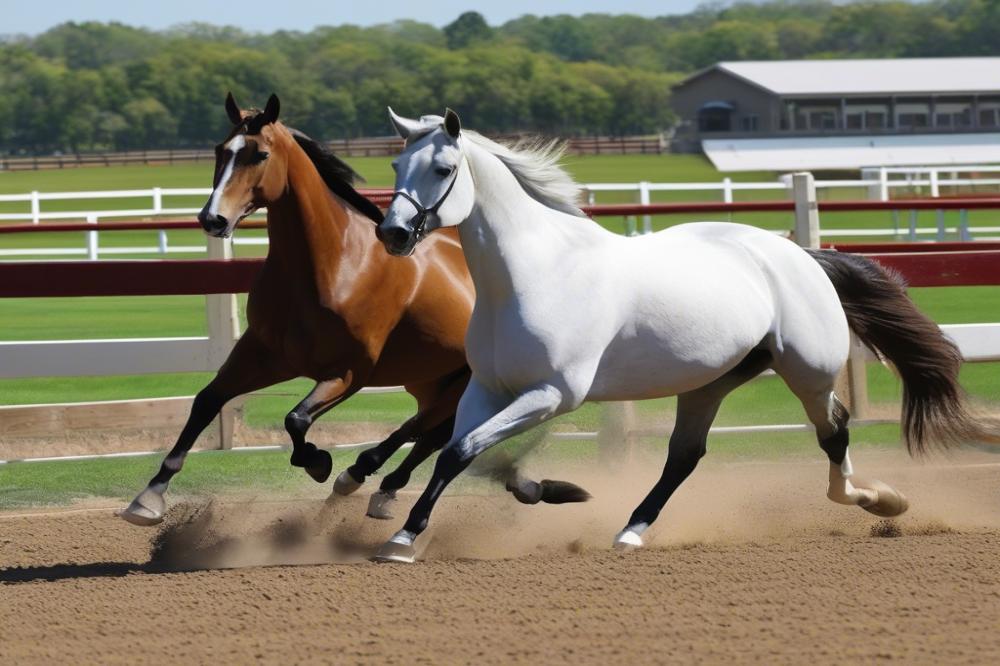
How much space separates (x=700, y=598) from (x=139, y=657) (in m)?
1.60

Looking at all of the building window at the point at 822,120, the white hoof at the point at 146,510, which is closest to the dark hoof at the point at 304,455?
the white hoof at the point at 146,510

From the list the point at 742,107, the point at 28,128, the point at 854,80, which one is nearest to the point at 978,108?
the point at 854,80

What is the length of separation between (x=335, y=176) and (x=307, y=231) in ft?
1.43

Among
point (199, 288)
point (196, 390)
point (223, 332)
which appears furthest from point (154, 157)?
point (199, 288)

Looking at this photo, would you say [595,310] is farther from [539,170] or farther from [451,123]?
[451,123]

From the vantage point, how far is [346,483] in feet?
20.0

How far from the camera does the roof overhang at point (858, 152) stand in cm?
4962

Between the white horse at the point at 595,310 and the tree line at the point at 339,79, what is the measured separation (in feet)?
145

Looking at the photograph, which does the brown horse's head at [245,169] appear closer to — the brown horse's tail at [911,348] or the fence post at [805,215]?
the brown horse's tail at [911,348]

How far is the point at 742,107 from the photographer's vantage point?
72.9 m

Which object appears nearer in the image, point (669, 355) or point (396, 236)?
point (396, 236)

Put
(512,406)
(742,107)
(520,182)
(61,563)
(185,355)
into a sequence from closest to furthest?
1. (512,406)
2. (520,182)
3. (61,563)
4. (185,355)
5. (742,107)

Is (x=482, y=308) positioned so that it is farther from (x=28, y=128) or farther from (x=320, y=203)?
(x=28, y=128)

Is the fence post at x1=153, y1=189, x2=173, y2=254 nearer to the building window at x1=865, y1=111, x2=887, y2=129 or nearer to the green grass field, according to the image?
the green grass field
